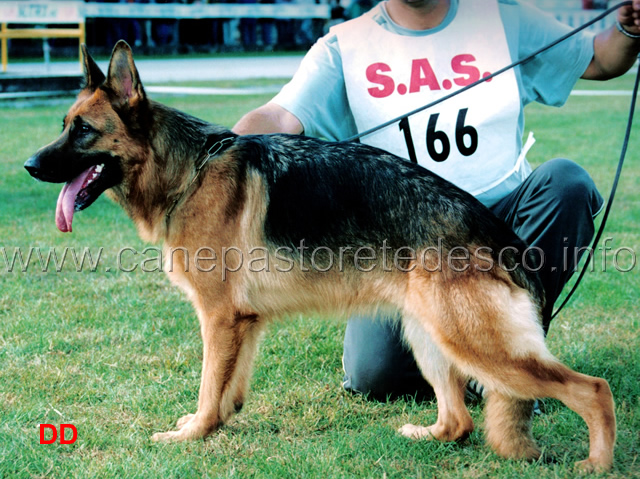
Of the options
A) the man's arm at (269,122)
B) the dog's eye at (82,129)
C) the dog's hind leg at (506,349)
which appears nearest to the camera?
the dog's hind leg at (506,349)

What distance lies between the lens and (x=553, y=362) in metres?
2.66

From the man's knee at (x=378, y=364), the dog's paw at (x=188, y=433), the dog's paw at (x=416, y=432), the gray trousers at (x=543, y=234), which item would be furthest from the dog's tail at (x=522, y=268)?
the dog's paw at (x=188, y=433)

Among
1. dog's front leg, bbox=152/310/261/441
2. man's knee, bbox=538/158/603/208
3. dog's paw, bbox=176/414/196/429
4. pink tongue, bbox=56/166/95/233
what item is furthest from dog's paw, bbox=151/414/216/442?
man's knee, bbox=538/158/603/208

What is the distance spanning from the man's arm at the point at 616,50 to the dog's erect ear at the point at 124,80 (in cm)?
226

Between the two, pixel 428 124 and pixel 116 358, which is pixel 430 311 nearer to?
pixel 428 124

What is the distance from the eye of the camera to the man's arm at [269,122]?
352 cm

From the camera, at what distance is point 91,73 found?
9.64 feet

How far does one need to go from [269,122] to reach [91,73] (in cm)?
94

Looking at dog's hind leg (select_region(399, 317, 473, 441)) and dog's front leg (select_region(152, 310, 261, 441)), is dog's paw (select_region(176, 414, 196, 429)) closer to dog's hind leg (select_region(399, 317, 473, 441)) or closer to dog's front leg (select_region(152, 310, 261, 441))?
dog's front leg (select_region(152, 310, 261, 441))

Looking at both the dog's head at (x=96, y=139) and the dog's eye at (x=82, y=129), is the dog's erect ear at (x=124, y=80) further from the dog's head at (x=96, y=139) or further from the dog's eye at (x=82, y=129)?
the dog's eye at (x=82, y=129)

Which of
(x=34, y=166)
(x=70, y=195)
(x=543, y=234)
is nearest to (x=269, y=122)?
(x=70, y=195)

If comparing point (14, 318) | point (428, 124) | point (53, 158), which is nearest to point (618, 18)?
point (428, 124)

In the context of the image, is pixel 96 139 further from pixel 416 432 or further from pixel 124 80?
pixel 416 432

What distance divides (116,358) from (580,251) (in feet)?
8.38
